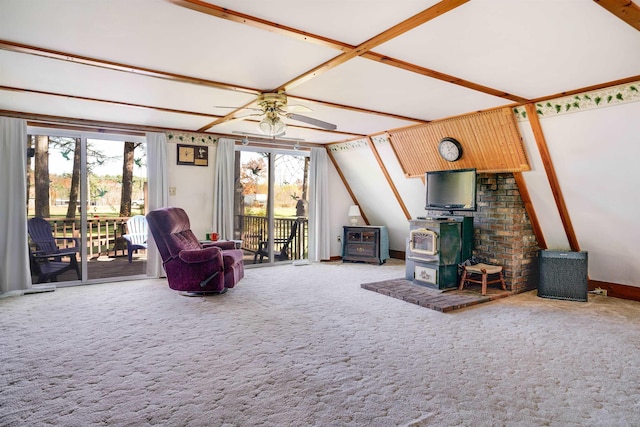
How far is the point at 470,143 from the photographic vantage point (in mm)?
4637

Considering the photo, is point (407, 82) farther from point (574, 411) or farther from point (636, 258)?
point (636, 258)

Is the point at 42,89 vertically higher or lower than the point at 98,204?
higher

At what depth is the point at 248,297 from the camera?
450cm

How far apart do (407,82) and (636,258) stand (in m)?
3.32

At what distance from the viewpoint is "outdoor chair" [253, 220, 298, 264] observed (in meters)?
6.73

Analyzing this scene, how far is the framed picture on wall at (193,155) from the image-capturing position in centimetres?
575

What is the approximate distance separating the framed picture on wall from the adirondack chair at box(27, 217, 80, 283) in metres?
1.95

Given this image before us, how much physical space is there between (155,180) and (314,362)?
3.89 meters

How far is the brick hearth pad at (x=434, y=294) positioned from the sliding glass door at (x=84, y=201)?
3.75m

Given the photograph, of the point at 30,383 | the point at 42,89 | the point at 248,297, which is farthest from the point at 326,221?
the point at 30,383

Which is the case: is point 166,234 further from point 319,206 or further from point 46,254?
point 319,206

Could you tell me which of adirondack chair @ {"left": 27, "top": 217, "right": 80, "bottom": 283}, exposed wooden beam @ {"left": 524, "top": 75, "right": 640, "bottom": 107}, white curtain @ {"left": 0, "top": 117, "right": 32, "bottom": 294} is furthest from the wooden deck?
exposed wooden beam @ {"left": 524, "top": 75, "right": 640, "bottom": 107}

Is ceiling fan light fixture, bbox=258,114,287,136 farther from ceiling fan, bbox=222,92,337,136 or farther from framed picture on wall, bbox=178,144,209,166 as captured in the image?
framed picture on wall, bbox=178,144,209,166

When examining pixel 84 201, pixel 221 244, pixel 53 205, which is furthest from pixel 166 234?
pixel 53 205
